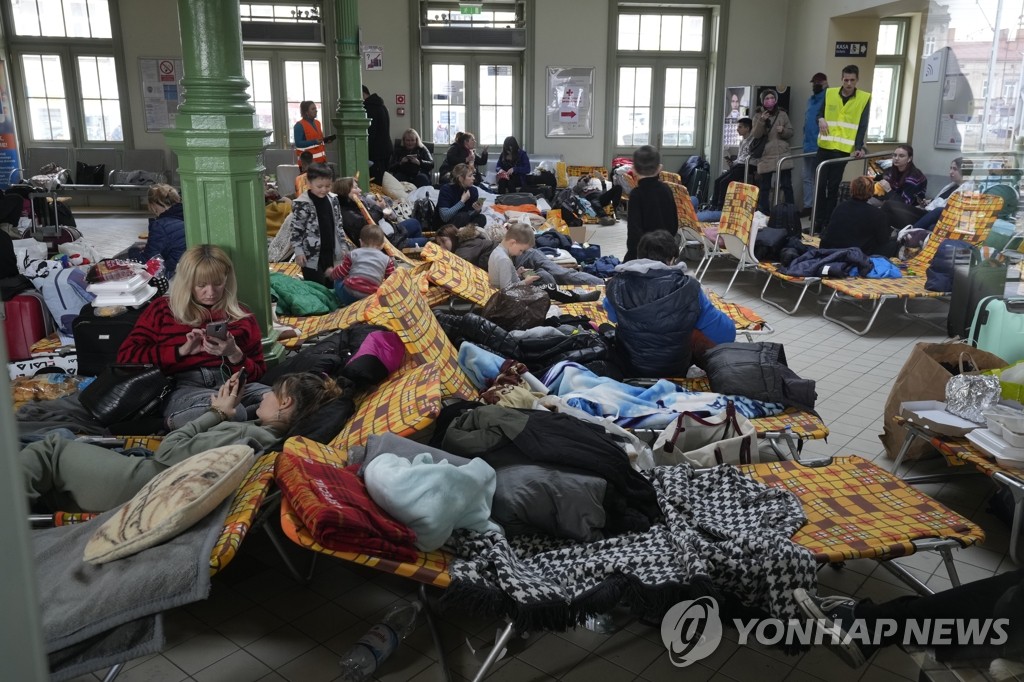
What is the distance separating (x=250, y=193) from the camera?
13.5 ft

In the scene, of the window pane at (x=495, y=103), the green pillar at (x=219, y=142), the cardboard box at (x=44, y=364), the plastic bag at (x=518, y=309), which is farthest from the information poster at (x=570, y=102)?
the cardboard box at (x=44, y=364)

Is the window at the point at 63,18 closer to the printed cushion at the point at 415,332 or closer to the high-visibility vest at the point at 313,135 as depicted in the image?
the high-visibility vest at the point at 313,135

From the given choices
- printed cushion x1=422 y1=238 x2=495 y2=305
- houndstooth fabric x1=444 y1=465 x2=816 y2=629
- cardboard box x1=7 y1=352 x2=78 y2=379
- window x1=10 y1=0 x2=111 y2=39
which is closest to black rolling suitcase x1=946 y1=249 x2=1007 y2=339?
printed cushion x1=422 y1=238 x2=495 y2=305

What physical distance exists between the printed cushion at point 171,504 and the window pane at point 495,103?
12519mm

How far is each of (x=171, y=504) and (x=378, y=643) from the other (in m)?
0.73

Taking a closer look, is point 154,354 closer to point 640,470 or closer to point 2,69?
point 640,470

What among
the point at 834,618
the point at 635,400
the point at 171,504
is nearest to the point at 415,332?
the point at 635,400

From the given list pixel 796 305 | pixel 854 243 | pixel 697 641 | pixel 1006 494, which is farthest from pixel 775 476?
pixel 854 243

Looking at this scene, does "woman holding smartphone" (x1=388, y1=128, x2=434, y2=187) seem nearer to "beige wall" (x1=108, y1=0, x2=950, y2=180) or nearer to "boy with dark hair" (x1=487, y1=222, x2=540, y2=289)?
"beige wall" (x1=108, y1=0, x2=950, y2=180)

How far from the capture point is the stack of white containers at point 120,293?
4.14 metres

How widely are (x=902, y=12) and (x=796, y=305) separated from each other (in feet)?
23.7

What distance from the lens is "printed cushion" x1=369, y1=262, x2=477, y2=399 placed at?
394 cm

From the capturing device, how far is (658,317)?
4383 mm

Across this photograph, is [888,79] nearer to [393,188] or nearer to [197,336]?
[393,188]
